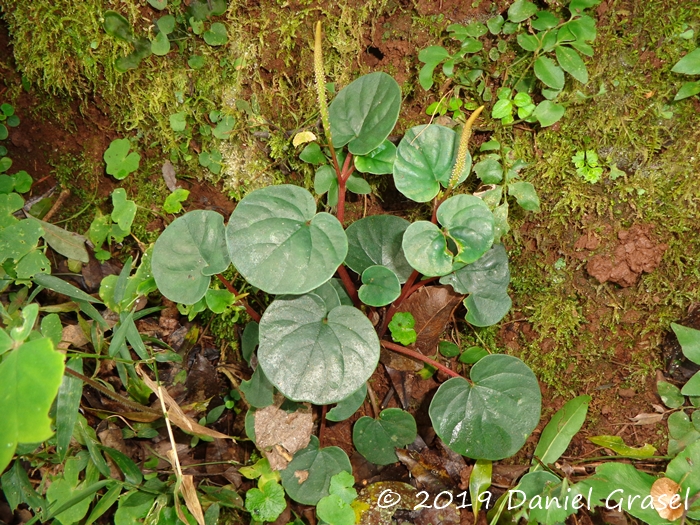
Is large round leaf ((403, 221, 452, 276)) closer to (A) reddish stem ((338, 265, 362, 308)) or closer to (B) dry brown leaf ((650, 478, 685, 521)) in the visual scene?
(A) reddish stem ((338, 265, 362, 308))

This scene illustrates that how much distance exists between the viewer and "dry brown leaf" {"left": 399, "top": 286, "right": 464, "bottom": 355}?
176 cm

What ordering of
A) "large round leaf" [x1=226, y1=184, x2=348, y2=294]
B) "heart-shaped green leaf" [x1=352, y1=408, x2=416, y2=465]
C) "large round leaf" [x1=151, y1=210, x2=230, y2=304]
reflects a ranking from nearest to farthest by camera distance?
"large round leaf" [x1=226, y1=184, x2=348, y2=294] < "large round leaf" [x1=151, y1=210, x2=230, y2=304] < "heart-shaped green leaf" [x1=352, y1=408, x2=416, y2=465]

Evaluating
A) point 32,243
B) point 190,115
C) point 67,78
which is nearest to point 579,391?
point 190,115

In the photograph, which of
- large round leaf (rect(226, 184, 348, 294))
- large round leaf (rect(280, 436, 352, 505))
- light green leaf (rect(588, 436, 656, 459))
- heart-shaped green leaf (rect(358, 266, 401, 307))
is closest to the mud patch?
light green leaf (rect(588, 436, 656, 459))

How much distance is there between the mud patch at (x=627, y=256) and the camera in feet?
5.58

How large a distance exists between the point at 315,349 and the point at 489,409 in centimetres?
61

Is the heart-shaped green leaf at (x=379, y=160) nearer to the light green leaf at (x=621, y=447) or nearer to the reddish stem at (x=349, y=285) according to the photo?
the reddish stem at (x=349, y=285)

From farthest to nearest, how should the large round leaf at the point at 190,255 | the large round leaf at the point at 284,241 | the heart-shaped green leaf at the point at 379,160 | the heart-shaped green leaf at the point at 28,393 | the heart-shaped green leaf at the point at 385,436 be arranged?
the heart-shaped green leaf at the point at 385,436
the heart-shaped green leaf at the point at 379,160
the large round leaf at the point at 190,255
the large round leaf at the point at 284,241
the heart-shaped green leaf at the point at 28,393

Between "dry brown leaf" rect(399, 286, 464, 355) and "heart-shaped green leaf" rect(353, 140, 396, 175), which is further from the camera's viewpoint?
"dry brown leaf" rect(399, 286, 464, 355)

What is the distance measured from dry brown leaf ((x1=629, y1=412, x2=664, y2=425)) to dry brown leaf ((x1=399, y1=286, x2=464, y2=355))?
2.59 ft

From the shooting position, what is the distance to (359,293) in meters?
1.58

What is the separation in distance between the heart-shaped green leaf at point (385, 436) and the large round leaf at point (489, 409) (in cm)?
Result: 21

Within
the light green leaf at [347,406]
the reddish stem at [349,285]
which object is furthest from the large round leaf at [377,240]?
the light green leaf at [347,406]

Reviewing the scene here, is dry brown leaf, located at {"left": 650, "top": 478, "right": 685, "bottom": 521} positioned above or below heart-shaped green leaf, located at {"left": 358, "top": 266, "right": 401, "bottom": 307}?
below
